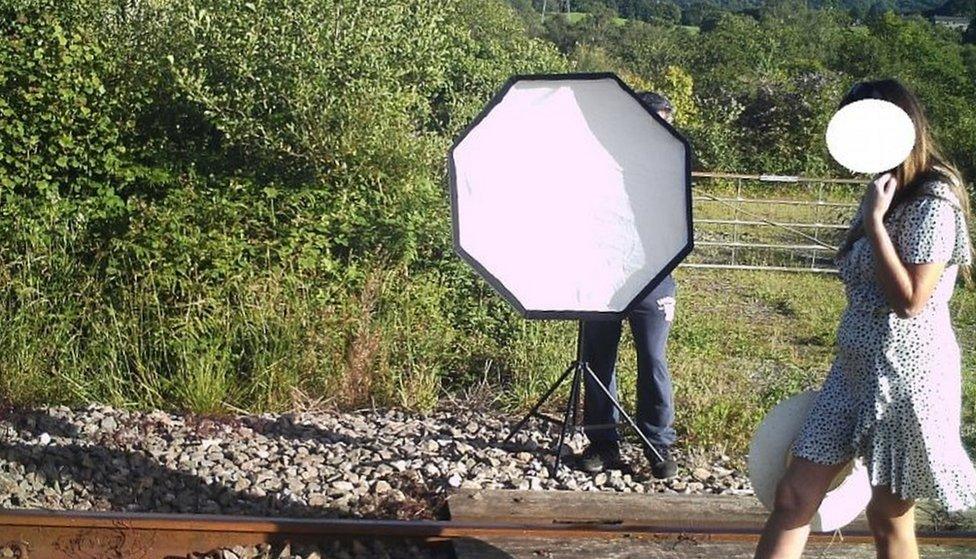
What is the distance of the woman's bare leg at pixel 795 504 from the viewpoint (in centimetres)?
410

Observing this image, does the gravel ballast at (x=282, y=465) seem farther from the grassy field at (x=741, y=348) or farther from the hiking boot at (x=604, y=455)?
the grassy field at (x=741, y=348)

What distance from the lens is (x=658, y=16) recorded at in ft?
229

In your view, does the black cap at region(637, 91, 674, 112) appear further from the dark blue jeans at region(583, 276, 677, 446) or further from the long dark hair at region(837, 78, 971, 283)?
the long dark hair at region(837, 78, 971, 283)

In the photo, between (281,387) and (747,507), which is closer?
(747,507)

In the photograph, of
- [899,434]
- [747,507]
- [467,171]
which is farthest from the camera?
[467,171]

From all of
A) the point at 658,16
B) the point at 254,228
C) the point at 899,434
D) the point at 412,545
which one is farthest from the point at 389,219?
the point at 658,16

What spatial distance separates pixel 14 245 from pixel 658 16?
64.1m

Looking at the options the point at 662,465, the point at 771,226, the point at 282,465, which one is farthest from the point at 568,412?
the point at 771,226

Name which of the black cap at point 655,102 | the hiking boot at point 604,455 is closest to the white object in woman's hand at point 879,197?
the black cap at point 655,102

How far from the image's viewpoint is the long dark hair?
392cm

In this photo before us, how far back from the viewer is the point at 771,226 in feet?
67.7

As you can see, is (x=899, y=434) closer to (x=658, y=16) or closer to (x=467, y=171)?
(x=467, y=171)

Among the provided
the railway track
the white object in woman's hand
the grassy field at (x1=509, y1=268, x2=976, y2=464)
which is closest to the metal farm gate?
the grassy field at (x1=509, y1=268, x2=976, y2=464)

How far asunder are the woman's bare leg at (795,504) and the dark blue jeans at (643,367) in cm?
215
